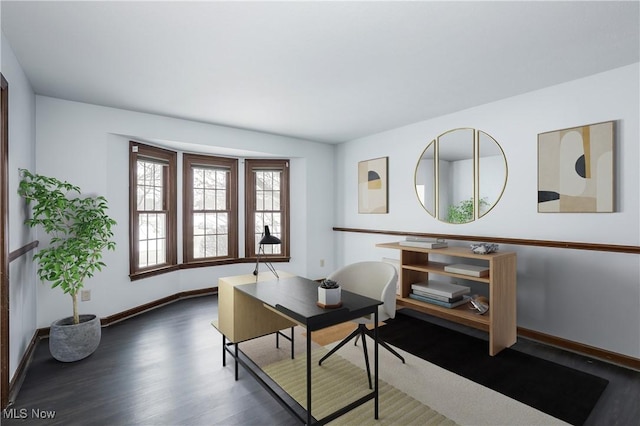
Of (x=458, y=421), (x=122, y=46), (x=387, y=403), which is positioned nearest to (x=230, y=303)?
(x=387, y=403)

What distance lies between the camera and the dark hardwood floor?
2.09 meters

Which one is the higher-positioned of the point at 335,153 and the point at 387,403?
the point at 335,153

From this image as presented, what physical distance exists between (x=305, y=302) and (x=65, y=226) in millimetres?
2949

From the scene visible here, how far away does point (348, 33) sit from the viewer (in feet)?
7.23

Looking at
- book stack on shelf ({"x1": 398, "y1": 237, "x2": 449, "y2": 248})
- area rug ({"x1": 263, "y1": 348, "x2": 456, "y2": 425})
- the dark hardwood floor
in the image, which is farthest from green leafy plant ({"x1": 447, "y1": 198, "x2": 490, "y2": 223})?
area rug ({"x1": 263, "y1": 348, "x2": 456, "y2": 425})

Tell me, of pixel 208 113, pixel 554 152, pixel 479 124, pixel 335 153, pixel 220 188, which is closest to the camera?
pixel 554 152

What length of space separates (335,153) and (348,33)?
3608 millimetres

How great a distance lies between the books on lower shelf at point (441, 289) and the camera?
11.0 feet

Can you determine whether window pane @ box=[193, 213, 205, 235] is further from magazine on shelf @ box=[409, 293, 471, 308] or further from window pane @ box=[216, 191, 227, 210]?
magazine on shelf @ box=[409, 293, 471, 308]

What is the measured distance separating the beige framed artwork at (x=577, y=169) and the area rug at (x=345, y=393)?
2253 mm

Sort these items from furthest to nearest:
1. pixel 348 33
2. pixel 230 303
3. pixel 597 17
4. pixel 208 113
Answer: pixel 208 113 < pixel 230 303 < pixel 348 33 < pixel 597 17

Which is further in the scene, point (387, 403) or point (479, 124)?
point (479, 124)

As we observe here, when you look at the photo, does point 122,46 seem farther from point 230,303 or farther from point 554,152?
point 554,152

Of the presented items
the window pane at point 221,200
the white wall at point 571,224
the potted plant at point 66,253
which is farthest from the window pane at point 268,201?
the white wall at point 571,224
